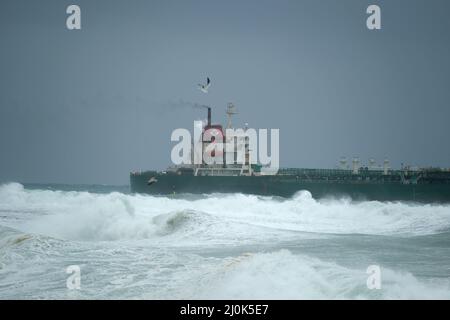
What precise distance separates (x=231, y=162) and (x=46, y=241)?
41.8m

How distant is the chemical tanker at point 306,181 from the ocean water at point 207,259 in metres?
20.9

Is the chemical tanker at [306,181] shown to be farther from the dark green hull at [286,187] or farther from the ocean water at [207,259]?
the ocean water at [207,259]

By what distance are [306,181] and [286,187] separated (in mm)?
2023

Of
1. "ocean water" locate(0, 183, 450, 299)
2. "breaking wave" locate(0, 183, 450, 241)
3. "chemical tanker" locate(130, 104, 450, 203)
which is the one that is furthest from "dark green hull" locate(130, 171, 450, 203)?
"ocean water" locate(0, 183, 450, 299)

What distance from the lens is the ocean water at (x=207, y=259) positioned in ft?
30.9

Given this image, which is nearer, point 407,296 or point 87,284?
point 407,296

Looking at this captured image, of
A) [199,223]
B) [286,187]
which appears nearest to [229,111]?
[286,187]

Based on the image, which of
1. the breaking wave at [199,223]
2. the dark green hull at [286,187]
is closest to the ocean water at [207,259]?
the breaking wave at [199,223]

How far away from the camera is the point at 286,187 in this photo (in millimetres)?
51438

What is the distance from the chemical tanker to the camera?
48312 mm

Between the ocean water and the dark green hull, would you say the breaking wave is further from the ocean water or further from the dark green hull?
the dark green hull
